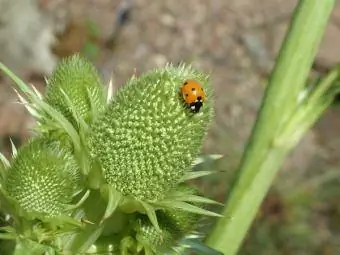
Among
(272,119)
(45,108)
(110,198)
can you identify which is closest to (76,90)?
(45,108)

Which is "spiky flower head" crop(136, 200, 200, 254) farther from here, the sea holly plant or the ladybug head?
the ladybug head

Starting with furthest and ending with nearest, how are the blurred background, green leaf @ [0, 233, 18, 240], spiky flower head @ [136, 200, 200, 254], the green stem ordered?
the blurred background, the green stem, spiky flower head @ [136, 200, 200, 254], green leaf @ [0, 233, 18, 240]

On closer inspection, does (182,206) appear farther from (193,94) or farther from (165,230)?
(193,94)

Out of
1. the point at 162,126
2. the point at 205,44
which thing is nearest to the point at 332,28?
the point at 205,44

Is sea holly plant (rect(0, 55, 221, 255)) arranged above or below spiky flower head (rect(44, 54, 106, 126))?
below

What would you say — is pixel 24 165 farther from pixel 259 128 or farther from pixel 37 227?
pixel 259 128

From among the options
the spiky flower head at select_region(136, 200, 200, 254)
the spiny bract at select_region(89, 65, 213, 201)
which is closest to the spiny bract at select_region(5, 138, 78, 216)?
the spiny bract at select_region(89, 65, 213, 201)
